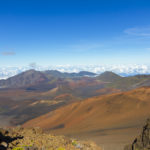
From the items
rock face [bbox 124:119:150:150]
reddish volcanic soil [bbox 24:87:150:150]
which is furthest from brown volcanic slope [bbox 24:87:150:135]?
rock face [bbox 124:119:150:150]

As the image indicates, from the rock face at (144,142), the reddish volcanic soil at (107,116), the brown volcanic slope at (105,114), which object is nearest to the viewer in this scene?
the rock face at (144,142)

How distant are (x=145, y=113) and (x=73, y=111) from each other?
21253mm

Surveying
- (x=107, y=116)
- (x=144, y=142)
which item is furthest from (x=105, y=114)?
(x=144, y=142)

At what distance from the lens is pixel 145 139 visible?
11617 mm

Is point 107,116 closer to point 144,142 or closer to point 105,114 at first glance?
point 105,114

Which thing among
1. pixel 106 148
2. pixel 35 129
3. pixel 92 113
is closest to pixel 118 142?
pixel 106 148

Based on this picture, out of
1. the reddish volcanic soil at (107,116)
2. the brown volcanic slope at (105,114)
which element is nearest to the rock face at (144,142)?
the reddish volcanic soil at (107,116)

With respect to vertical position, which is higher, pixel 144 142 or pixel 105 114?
pixel 144 142

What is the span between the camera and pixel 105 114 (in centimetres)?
3884

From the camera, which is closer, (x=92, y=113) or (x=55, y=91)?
(x=92, y=113)

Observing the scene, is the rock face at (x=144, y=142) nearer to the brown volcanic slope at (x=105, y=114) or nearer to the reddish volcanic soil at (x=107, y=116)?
the reddish volcanic soil at (x=107, y=116)

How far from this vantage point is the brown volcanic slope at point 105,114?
104 ft

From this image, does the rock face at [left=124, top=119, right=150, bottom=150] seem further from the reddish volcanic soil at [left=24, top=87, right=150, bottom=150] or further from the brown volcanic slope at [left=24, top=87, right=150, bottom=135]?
the brown volcanic slope at [left=24, top=87, right=150, bottom=135]

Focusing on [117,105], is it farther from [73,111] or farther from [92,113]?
[73,111]
